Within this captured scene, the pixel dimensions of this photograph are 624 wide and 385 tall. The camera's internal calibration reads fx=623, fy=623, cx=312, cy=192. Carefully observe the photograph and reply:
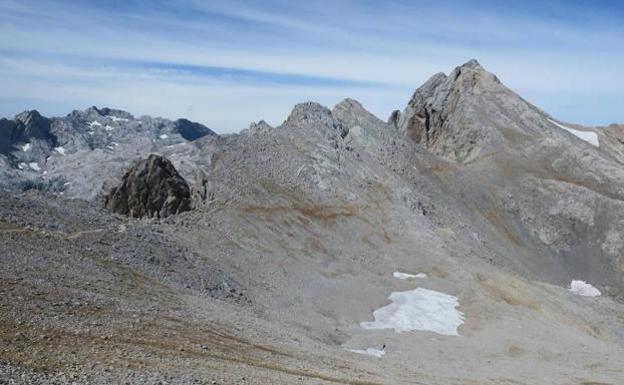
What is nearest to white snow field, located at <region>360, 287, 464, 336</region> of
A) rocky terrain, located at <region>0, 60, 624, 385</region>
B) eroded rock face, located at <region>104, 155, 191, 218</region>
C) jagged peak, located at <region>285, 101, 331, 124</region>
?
rocky terrain, located at <region>0, 60, 624, 385</region>

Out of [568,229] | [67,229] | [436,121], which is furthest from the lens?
[436,121]

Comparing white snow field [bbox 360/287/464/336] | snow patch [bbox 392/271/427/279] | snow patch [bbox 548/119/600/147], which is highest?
snow patch [bbox 548/119/600/147]

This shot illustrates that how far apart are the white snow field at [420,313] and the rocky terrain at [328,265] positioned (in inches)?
8.8

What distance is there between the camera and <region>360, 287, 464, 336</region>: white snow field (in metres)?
56.5

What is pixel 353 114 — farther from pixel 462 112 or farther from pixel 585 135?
pixel 585 135

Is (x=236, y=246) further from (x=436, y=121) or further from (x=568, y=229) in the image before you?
(x=436, y=121)

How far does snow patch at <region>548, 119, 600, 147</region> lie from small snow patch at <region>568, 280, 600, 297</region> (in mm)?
57379

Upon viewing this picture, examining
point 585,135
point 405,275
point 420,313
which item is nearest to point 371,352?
point 420,313

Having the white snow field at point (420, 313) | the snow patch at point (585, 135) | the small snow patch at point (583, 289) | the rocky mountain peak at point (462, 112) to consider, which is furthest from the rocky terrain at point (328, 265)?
the snow patch at point (585, 135)

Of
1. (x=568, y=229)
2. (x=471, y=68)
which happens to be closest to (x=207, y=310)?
(x=568, y=229)

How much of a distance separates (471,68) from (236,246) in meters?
108

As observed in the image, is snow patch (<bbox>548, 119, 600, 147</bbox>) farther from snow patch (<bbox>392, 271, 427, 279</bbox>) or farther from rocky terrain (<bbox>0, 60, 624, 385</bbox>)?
snow patch (<bbox>392, 271, 427, 279</bbox>)

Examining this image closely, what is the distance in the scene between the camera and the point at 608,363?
5288 cm

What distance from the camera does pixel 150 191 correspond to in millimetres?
83375
